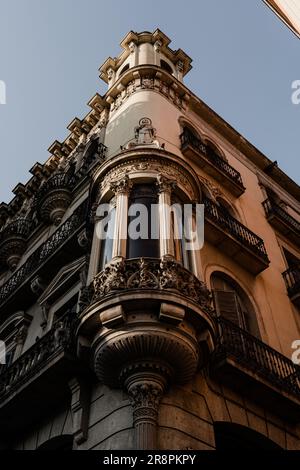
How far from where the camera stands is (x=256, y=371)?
1073 centimetres

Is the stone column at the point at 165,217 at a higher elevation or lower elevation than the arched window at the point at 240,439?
higher

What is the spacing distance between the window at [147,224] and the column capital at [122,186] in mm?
187

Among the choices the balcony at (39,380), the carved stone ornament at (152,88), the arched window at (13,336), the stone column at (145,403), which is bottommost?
the stone column at (145,403)

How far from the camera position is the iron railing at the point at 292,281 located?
15922 millimetres

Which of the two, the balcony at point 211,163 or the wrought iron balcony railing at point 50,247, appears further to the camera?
the balcony at point 211,163

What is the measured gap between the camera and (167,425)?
28.1 feet

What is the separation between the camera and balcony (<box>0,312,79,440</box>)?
10.4m

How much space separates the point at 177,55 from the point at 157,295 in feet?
59.2

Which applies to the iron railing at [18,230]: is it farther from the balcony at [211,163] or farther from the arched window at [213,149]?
the arched window at [213,149]

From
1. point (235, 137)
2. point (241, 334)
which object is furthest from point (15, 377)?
point (235, 137)

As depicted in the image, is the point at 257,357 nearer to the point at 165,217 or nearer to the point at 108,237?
the point at 165,217

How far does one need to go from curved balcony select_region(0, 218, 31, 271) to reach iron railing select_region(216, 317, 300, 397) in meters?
12.6

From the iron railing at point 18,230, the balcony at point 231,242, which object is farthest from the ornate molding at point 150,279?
the iron railing at point 18,230

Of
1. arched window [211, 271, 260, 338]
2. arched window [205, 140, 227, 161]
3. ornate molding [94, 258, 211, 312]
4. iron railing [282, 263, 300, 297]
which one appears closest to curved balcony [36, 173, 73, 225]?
arched window [205, 140, 227, 161]
